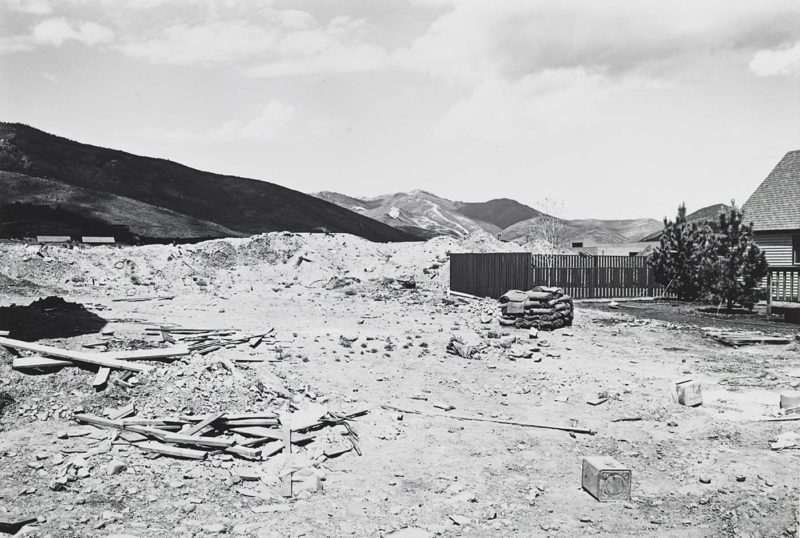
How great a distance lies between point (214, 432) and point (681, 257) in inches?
817

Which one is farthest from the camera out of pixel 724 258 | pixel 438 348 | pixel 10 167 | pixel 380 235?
pixel 380 235

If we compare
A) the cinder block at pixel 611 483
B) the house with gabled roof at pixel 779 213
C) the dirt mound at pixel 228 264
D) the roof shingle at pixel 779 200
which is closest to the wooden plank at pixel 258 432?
the cinder block at pixel 611 483

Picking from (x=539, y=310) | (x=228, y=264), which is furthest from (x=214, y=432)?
(x=228, y=264)

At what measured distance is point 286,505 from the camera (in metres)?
5.56

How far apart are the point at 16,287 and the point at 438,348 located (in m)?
17.8

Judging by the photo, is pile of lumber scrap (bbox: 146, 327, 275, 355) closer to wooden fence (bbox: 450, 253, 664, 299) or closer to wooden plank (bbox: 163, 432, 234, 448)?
wooden plank (bbox: 163, 432, 234, 448)

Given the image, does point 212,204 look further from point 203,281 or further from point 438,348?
point 438,348

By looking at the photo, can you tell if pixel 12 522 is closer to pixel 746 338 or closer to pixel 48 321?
pixel 48 321

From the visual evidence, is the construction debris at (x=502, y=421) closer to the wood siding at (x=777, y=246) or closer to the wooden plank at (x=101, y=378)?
the wooden plank at (x=101, y=378)

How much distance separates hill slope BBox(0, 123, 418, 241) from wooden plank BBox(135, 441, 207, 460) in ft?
136

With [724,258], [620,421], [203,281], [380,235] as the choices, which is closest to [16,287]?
[203,281]

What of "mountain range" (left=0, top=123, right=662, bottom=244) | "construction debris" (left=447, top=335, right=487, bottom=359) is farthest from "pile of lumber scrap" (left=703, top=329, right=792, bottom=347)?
"mountain range" (left=0, top=123, right=662, bottom=244)

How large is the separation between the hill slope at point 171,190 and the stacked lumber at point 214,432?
134 feet

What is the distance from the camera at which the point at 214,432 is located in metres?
7.07
